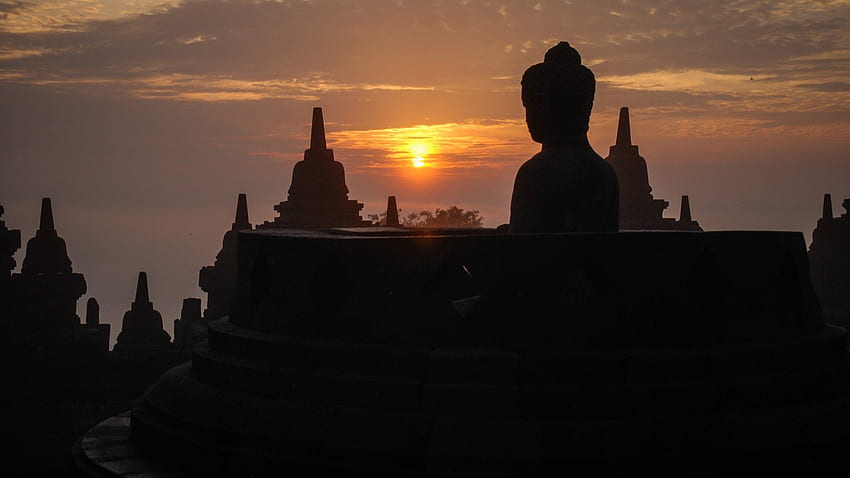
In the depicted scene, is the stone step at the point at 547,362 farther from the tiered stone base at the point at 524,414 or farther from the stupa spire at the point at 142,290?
the stupa spire at the point at 142,290

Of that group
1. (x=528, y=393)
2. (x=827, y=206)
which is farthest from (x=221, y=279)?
(x=528, y=393)

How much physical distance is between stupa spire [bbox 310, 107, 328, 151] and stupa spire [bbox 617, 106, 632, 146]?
8499 mm

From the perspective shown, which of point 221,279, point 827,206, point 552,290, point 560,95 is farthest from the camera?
point 827,206

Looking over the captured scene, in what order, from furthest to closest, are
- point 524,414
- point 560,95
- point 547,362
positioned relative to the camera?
point 560,95, point 547,362, point 524,414

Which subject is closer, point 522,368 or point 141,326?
point 522,368

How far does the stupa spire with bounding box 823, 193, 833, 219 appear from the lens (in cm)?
2588

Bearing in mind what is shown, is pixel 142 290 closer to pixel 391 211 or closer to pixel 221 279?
pixel 221 279

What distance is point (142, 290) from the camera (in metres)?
19.3

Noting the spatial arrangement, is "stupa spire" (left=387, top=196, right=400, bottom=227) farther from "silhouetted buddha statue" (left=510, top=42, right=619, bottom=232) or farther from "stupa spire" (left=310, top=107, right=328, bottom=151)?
"silhouetted buddha statue" (left=510, top=42, right=619, bottom=232)

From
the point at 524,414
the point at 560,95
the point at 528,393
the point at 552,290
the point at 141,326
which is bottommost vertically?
the point at 141,326

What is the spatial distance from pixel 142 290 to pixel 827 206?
16938 mm

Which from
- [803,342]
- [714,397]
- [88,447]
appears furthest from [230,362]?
[803,342]

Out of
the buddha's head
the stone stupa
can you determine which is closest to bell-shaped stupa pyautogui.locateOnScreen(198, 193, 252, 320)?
the stone stupa

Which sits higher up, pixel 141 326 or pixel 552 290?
pixel 552 290
